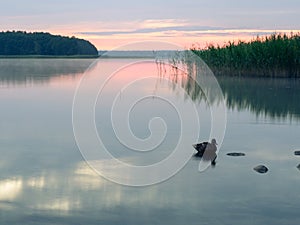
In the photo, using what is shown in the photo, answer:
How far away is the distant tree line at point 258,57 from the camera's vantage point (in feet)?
59.7

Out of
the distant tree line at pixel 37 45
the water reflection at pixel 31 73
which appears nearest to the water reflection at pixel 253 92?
the water reflection at pixel 31 73

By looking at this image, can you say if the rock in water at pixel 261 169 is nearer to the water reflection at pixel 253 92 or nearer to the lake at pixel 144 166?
the lake at pixel 144 166

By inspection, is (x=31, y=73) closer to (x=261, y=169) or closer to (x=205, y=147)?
(x=205, y=147)

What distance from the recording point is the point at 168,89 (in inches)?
632

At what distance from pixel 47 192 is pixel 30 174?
662 mm

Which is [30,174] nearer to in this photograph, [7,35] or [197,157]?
[197,157]

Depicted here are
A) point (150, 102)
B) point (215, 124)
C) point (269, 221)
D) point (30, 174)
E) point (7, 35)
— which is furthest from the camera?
point (7, 35)

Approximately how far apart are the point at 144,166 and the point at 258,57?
13675 millimetres

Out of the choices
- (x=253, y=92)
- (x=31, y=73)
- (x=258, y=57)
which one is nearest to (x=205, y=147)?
(x=253, y=92)

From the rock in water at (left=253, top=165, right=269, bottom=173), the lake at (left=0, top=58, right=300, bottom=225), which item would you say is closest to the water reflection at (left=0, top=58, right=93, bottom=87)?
the lake at (left=0, top=58, right=300, bottom=225)

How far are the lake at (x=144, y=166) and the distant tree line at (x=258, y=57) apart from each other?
7373 mm

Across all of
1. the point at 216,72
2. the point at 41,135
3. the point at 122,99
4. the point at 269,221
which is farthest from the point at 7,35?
the point at 269,221

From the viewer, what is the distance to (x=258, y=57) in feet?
61.1

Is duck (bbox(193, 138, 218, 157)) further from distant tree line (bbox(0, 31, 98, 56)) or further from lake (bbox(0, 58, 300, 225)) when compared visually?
distant tree line (bbox(0, 31, 98, 56))
